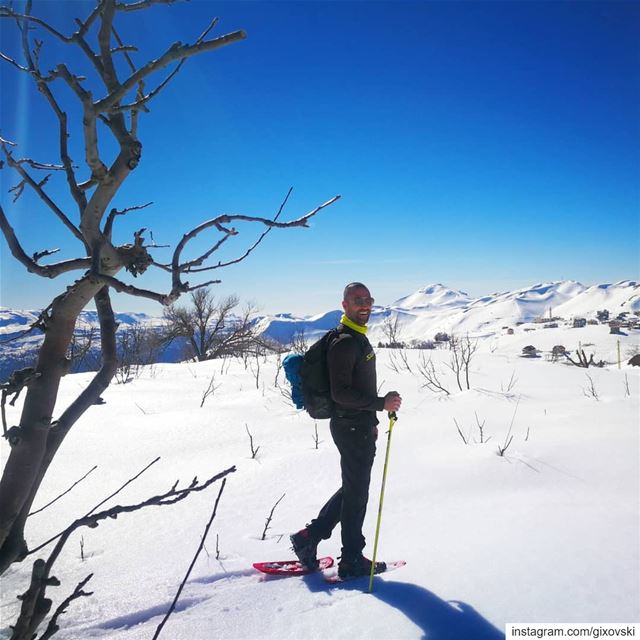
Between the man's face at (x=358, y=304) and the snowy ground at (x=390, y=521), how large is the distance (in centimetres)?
155

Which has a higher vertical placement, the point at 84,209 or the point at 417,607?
the point at 84,209

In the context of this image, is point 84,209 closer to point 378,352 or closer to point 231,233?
point 231,233

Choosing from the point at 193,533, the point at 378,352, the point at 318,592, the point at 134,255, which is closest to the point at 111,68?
the point at 134,255

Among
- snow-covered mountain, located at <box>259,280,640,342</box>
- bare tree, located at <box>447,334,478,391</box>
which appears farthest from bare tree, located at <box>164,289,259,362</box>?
snow-covered mountain, located at <box>259,280,640,342</box>

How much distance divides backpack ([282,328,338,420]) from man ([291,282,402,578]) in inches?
3.1

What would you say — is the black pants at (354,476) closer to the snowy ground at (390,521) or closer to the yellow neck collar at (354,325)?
the snowy ground at (390,521)

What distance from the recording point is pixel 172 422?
5805 millimetres

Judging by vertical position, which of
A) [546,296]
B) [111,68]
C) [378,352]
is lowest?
[378,352]

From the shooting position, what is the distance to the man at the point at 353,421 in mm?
2639

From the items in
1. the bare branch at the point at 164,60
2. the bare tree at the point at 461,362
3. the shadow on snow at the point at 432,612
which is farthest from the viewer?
the bare tree at the point at 461,362

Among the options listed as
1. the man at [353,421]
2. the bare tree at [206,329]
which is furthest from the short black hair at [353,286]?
the bare tree at [206,329]

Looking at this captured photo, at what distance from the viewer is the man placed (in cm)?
264

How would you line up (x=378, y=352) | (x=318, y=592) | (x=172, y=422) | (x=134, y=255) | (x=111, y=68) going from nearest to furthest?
(x=111, y=68)
(x=134, y=255)
(x=318, y=592)
(x=172, y=422)
(x=378, y=352)

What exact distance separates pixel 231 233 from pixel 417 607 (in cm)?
204
